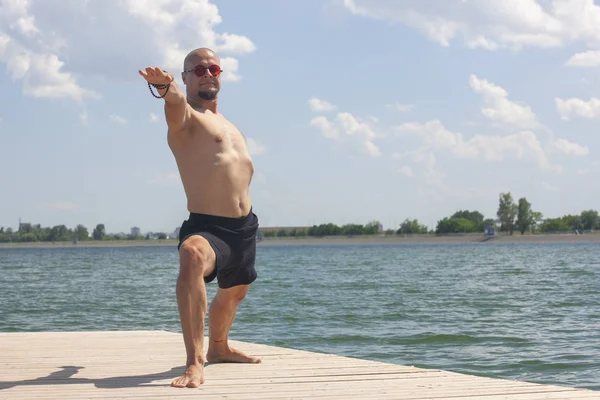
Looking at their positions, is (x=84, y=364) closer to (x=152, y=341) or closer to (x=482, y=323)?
(x=152, y=341)

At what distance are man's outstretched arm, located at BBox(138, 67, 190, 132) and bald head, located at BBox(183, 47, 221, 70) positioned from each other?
0.53 metres

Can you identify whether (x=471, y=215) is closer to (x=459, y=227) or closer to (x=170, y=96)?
(x=459, y=227)

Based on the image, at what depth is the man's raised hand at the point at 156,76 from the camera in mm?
4754

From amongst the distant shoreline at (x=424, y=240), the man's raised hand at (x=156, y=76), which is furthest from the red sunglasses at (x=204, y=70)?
the distant shoreline at (x=424, y=240)

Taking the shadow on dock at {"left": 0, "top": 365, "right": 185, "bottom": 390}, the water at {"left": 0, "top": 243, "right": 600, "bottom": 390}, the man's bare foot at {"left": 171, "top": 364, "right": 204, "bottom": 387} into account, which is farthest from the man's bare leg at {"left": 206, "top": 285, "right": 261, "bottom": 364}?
the water at {"left": 0, "top": 243, "right": 600, "bottom": 390}

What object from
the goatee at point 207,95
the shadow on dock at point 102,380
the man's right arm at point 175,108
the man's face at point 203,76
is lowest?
the shadow on dock at point 102,380

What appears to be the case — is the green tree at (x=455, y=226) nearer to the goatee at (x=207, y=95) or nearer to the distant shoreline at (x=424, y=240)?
the distant shoreline at (x=424, y=240)

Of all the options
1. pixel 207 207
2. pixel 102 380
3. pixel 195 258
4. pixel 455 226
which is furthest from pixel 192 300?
pixel 455 226

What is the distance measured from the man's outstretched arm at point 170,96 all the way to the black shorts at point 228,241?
67 centimetres

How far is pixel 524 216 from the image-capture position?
461 ft

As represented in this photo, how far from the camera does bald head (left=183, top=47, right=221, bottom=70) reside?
562 centimetres

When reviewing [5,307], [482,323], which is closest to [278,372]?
[482,323]

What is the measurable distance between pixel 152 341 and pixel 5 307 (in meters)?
15.2

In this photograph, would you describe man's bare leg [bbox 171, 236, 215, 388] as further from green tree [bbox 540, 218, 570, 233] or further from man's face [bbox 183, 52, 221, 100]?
green tree [bbox 540, 218, 570, 233]
